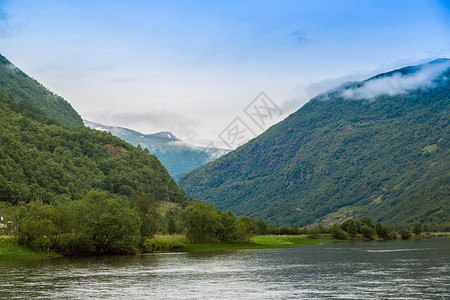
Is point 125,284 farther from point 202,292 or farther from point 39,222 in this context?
point 39,222

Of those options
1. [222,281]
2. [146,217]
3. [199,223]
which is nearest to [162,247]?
[146,217]

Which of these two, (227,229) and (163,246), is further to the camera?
(227,229)

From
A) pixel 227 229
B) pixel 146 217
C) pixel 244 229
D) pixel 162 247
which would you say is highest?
pixel 146 217

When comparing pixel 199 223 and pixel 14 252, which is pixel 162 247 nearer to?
pixel 199 223

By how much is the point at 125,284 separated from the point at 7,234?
49668 mm

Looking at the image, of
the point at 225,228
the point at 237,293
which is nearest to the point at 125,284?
the point at 237,293

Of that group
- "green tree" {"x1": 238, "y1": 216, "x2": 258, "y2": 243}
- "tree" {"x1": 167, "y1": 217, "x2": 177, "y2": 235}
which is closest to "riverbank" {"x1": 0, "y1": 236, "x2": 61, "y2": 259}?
"tree" {"x1": 167, "y1": 217, "x2": 177, "y2": 235}

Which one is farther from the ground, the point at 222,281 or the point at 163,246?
the point at 163,246

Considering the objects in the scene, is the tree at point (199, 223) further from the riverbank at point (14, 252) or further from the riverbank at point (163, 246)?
the riverbank at point (14, 252)

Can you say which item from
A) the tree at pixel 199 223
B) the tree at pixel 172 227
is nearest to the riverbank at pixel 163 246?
the tree at pixel 199 223

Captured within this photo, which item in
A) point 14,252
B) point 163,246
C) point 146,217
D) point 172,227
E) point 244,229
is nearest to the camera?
point 14,252

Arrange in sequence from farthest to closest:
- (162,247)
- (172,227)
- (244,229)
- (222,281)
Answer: (172,227) → (244,229) → (162,247) → (222,281)

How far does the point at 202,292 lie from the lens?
144 ft

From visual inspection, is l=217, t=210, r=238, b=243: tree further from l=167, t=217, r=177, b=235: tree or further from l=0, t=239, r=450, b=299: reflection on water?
l=0, t=239, r=450, b=299: reflection on water
